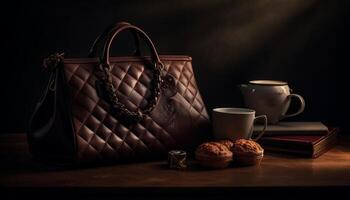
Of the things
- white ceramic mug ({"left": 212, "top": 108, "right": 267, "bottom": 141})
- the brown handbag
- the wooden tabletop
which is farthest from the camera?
white ceramic mug ({"left": 212, "top": 108, "right": 267, "bottom": 141})

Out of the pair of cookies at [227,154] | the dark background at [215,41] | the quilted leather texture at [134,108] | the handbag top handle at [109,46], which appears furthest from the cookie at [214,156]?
the dark background at [215,41]

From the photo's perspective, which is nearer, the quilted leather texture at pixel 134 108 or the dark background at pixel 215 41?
the quilted leather texture at pixel 134 108

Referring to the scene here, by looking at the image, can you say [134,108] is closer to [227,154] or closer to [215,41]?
[227,154]

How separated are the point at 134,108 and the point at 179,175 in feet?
0.65

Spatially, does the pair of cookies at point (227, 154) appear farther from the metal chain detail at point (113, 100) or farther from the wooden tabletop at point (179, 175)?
the metal chain detail at point (113, 100)

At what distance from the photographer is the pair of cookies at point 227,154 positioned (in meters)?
1.16

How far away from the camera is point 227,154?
3.83 feet

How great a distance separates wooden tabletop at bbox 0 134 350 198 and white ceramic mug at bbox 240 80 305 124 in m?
0.17

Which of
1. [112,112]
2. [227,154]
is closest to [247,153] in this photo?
[227,154]

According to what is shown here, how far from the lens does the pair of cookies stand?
3.81 ft

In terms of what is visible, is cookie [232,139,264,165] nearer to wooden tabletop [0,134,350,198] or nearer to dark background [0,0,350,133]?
wooden tabletop [0,134,350,198]

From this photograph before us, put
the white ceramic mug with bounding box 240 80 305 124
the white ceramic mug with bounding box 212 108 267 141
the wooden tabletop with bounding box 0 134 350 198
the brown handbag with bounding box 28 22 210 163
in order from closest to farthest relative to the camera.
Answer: the wooden tabletop with bounding box 0 134 350 198, the brown handbag with bounding box 28 22 210 163, the white ceramic mug with bounding box 212 108 267 141, the white ceramic mug with bounding box 240 80 305 124

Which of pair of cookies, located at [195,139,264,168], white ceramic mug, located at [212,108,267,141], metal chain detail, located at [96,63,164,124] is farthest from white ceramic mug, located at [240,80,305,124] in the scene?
metal chain detail, located at [96,63,164,124]

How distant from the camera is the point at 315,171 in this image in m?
1.16
